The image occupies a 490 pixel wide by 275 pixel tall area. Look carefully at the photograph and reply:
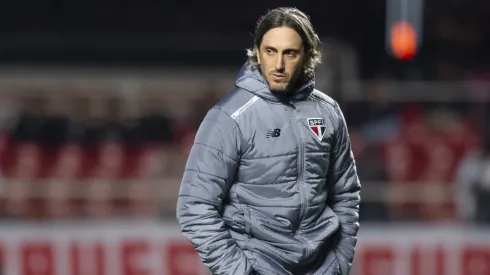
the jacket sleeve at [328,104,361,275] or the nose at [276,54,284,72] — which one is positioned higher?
A: the nose at [276,54,284,72]

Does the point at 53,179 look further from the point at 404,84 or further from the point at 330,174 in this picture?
the point at 330,174

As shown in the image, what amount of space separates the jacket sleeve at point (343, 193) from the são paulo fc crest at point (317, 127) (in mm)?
112

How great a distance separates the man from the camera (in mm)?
3762

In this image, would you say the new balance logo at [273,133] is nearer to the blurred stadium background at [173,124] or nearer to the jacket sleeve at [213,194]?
the jacket sleeve at [213,194]

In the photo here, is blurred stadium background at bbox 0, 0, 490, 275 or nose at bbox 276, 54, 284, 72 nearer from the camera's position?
nose at bbox 276, 54, 284, 72

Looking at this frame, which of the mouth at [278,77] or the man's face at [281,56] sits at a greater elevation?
the man's face at [281,56]

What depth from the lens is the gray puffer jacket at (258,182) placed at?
12.3ft

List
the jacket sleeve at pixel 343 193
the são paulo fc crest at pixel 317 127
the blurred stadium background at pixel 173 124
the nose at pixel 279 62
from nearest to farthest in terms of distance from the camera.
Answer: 1. the nose at pixel 279 62
2. the são paulo fc crest at pixel 317 127
3. the jacket sleeve at pixel 343 193
4. the blurred stadium background at pixel 173 124

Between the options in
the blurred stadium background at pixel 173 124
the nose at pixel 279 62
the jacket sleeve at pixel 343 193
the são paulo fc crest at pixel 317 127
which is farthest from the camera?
the blurred stadium background at pixel 173 124

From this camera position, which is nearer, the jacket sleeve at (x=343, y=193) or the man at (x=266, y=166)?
the man at (x=266, y=166)

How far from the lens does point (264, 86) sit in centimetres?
384

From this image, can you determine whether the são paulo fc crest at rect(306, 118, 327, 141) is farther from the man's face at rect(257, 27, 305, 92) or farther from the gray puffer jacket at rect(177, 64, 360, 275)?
the man's face at rect(257, 27, 305, 92)

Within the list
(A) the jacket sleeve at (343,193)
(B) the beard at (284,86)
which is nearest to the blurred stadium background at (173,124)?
(A) the jacket sleeve at (343,193)

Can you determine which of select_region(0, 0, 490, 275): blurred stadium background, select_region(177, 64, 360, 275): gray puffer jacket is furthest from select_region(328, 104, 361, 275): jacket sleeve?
select_region(0, 0, 490, 275): blurred stadium background
